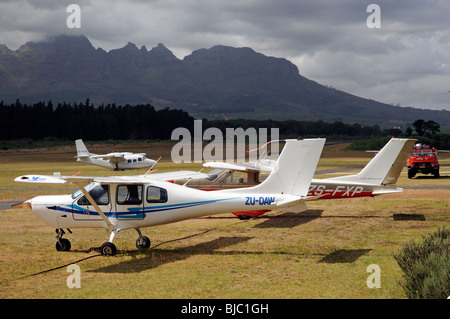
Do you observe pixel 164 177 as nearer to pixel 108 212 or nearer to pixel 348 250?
pixel 108 212

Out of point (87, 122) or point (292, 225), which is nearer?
point (292, 225)

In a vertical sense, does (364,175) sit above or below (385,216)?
above

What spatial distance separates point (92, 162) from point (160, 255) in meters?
48.8

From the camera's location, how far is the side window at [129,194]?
1516 centimetres

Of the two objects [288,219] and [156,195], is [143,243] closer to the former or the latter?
[156,195]

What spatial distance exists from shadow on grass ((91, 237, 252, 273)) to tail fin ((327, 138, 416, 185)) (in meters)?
6.47

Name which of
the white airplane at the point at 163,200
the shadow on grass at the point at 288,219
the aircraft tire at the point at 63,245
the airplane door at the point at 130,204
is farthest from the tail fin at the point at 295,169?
the aircraft tire at the point at 63,245

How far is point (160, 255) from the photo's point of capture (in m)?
15.1

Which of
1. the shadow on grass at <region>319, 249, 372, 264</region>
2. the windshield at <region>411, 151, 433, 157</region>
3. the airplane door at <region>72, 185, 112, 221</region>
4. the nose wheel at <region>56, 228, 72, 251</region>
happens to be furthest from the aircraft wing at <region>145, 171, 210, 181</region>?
the windshield at <region>411, 151, 433, 157</region>

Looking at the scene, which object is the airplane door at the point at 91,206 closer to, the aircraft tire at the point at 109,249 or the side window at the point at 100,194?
the side window at the point at 100,194

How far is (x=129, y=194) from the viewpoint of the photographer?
1523 cm

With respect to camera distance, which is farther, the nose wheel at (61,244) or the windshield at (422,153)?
the windshield at (422,153)

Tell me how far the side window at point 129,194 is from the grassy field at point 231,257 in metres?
1.61
